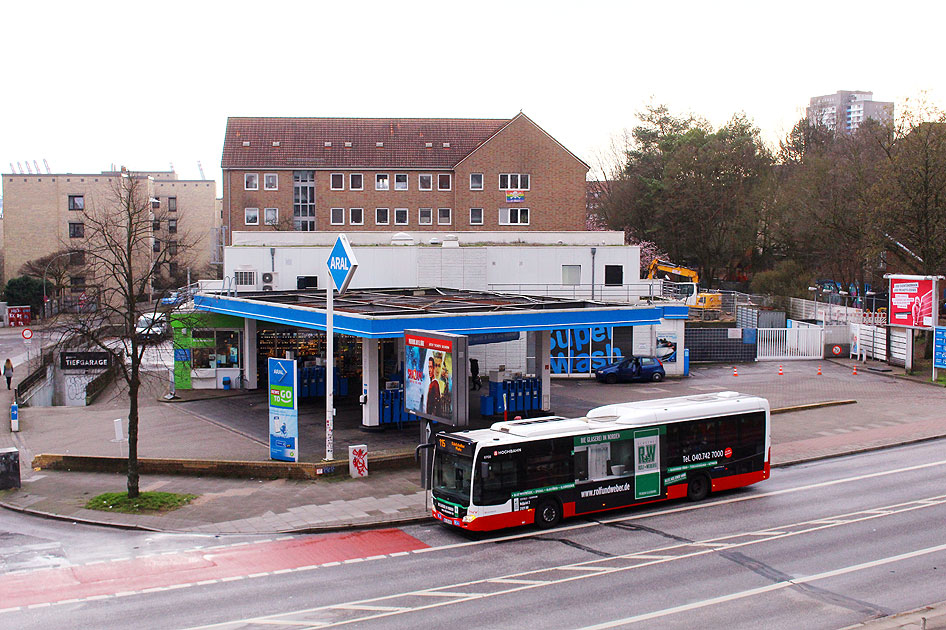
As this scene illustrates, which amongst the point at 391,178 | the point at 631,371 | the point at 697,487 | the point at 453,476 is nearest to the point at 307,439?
the point at 453,476

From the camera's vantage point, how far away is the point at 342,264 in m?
22.2

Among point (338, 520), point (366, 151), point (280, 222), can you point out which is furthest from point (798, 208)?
point (338, 520)

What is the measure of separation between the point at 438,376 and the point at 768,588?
27.5 ft

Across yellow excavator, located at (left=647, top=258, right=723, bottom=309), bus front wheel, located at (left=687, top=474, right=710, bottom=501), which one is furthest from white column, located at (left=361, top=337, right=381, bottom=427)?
yellow excavator, located at (left=647, top=258, right=723, bottom=309)

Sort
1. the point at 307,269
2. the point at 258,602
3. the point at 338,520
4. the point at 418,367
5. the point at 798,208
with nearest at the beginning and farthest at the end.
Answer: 1. the point at 258,602
2. the point at 338,520
3. the point at 418,367
4. the point at 307,269
5. the point at 798,208

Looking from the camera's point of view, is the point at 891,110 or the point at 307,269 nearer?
the point at 307,269

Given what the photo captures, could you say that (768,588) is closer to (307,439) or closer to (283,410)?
(283,410)

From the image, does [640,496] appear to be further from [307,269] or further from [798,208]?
[798,208]

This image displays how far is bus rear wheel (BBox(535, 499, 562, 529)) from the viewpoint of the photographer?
59.1 ft

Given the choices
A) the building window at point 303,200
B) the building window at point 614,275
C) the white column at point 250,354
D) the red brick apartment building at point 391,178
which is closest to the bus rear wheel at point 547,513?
the white column at point 250,354

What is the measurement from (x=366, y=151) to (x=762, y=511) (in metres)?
51.9

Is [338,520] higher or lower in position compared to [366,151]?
lower

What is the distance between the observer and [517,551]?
16656 mm

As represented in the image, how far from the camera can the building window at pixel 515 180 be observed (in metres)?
63.7
